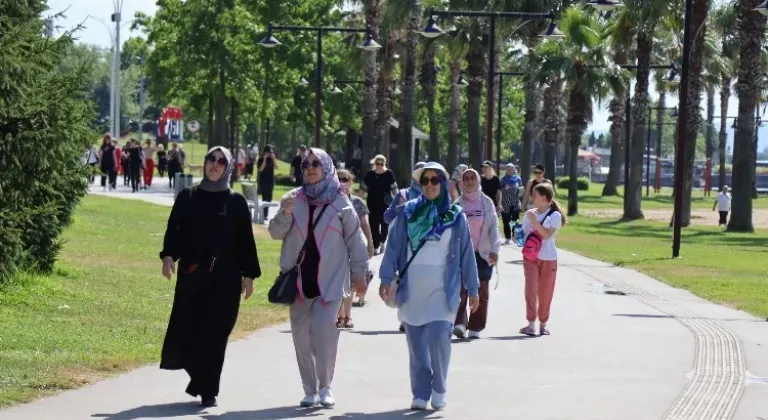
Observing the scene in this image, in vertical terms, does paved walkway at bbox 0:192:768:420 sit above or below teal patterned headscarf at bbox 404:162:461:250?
below

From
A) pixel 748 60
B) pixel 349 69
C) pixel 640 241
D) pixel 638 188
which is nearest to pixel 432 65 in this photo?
pixel 349 69

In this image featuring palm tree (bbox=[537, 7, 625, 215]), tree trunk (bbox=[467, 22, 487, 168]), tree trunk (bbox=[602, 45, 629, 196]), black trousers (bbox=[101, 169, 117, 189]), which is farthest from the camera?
tree trunk (bbox=[602, 45, 629, 196])

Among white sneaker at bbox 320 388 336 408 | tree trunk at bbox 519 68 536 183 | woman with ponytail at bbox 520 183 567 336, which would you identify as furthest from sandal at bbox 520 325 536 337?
tree trunk at bbox 519 68 536 183

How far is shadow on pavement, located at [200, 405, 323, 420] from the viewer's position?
10305mm

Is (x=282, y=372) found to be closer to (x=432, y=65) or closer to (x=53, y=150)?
(x=53, y=150)

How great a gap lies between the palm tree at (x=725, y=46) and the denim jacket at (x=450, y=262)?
38.3 metres

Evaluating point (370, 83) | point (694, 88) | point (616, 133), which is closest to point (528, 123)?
point (370, 83)

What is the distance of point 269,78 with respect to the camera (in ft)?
209

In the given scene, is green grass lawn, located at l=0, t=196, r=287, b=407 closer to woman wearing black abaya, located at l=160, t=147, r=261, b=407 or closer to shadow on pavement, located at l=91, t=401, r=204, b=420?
shadow on pavement, located at l=91, t=401, r=204, b=420

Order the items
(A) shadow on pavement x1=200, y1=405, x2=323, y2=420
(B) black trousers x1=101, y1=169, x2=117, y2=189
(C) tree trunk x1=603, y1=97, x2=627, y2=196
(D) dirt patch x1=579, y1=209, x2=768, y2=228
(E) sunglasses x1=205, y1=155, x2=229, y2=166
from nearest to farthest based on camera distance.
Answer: (A) shadow on pavement x1=200, y1=405, x2=323, y2=420
(E) sunglasses x1=205, y1=155, x2=229, y2=166
(B) black trousers x1=101, y1=169, x2=117, y2=189
(D) dirt patch x1=579, y1=209, x2=768, y2=228
(C) tree trunk x1=603, y1=97, x2=627, y2=196

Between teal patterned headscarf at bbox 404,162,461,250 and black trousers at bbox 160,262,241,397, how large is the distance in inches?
49.3

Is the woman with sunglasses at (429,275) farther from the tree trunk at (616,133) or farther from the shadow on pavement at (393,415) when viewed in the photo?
the tree trunk at (616,133)

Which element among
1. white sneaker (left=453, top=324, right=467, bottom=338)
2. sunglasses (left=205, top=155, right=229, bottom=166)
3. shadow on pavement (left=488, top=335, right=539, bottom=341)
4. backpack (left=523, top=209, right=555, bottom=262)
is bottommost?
shadow on pavement (left=488, top=335, right=539, bottom=341)

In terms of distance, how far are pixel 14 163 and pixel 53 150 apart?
456mm
